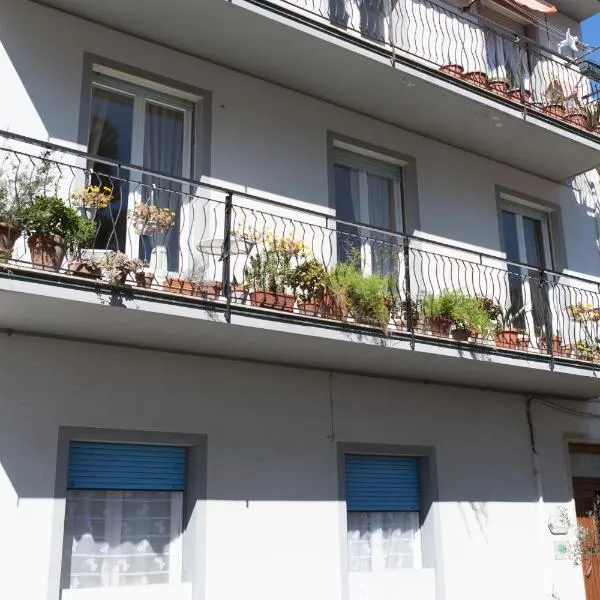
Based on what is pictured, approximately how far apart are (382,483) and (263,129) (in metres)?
4.55

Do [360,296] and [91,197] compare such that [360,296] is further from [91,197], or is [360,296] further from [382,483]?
[91,197]

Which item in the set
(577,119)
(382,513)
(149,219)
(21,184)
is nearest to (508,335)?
(382,513)

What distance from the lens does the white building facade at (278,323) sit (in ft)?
23.6

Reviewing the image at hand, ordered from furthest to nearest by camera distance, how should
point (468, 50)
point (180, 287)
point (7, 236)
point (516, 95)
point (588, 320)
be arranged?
point (468, 50), point (588, 320), point (516, 95), point (180, 287), point (7, 236)

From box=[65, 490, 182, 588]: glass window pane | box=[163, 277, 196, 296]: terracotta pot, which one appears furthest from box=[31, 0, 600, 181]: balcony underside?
box=[65, 490, 182, 588]: glass window pane

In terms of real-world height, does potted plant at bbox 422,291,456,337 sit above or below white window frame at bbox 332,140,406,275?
below

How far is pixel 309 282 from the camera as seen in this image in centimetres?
814

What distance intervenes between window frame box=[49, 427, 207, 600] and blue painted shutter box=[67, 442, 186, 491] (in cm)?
11

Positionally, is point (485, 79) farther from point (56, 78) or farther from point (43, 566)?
point (43, 566)

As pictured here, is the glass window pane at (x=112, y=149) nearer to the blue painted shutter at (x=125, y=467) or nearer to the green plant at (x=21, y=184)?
the green plant at (x=21, y=184)

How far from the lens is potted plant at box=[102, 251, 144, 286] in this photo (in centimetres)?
664

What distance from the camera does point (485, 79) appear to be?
10.7 m

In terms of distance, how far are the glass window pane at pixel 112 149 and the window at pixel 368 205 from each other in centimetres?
280

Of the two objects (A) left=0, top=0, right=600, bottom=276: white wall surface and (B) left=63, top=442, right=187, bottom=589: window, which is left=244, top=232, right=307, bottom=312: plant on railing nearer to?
(A) left=0, top=0, right=600, bottom=276: white wall surface
